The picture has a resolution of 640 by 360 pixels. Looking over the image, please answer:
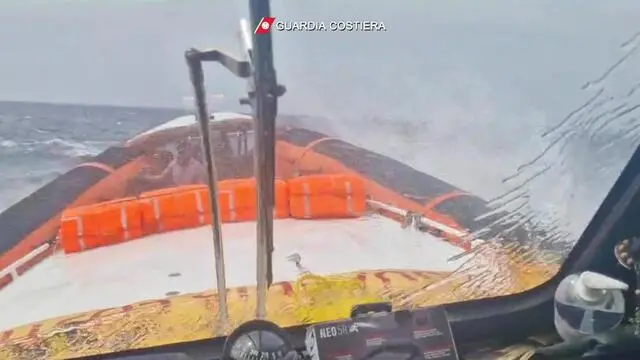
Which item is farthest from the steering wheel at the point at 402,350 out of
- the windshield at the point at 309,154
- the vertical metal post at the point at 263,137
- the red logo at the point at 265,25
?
the red logo at the point at 265,25

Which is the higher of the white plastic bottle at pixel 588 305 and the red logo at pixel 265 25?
the red logo at pixel 265 25

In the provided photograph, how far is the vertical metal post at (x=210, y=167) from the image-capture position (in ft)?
4.99

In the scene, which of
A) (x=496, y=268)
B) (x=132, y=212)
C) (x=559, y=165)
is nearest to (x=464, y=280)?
(x=496, y=268)

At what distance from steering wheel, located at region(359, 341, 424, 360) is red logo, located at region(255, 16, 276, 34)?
639 millimetres

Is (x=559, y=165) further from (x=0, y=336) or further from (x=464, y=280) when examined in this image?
(x=0, y=336)

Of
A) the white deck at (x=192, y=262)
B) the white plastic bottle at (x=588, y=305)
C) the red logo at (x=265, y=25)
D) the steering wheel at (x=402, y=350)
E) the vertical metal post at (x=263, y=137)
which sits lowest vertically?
the steering wheel at (x=402, y=350)

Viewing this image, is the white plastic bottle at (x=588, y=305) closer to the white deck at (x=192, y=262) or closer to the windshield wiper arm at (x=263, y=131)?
the white deck at (x=192, y=262)

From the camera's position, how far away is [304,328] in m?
1.74

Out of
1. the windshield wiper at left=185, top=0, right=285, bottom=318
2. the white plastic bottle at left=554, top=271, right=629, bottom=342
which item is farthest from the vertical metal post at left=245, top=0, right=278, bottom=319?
the white plastic bottle at left=554, top=271, right=629, bottom=342

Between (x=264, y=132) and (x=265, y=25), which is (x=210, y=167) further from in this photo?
(x=265, y=25)

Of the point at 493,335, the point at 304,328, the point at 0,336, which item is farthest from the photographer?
the point at 493,335

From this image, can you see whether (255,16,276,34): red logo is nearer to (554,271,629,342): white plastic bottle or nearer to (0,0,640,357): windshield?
(0,0,640,357): windshield

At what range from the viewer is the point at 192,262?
5.34 feet

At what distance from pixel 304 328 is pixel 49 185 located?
570 millimetres
